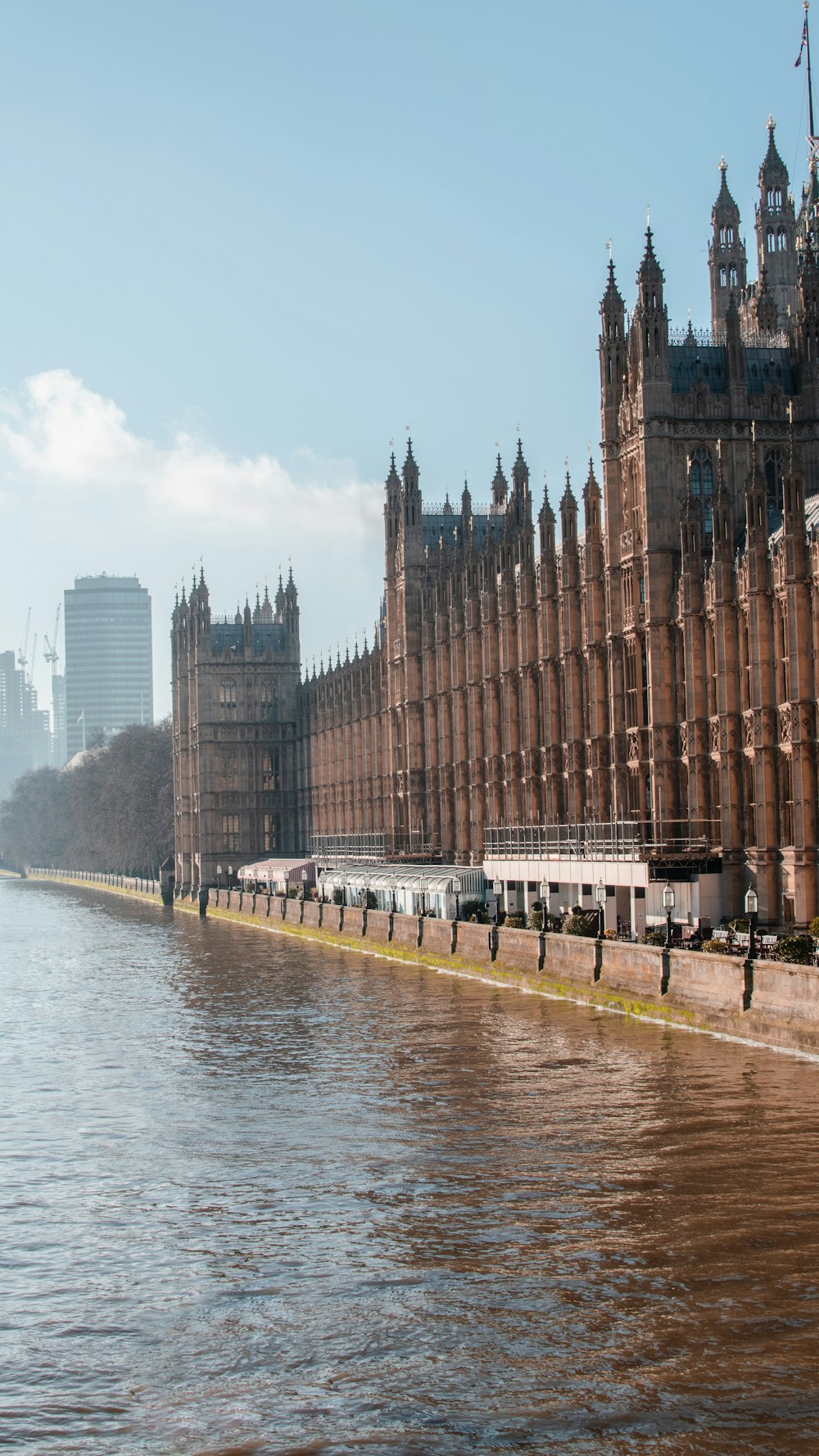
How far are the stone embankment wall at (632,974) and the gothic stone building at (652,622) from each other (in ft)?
25.4

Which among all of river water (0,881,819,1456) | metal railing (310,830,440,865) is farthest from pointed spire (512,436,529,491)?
river water (0,881,819,1456)

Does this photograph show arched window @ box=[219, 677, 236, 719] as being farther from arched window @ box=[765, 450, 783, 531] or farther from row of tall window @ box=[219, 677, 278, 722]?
arched window @ box=[765, 450, 783, 531]

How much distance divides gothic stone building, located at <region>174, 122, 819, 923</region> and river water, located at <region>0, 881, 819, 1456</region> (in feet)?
54.8

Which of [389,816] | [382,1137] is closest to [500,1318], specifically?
[382,1137]

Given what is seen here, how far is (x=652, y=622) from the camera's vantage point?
75062 mm

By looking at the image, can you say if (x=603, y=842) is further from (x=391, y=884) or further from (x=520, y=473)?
(x=520, y=473)

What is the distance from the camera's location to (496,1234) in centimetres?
2906

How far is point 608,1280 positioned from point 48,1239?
984 centimetres

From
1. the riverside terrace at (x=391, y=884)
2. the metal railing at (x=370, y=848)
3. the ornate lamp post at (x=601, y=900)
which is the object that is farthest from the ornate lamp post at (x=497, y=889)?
the metal railing at (x=370, y=848)

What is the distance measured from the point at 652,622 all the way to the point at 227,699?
104707 mm

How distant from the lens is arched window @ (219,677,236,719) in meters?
176

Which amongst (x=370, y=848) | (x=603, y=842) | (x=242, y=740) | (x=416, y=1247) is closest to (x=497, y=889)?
(x=603, y=842)

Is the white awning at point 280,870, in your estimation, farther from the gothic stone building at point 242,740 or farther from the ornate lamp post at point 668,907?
the ornate lamp post at point 668,907

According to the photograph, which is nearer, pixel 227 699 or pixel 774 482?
pixel 774 482
